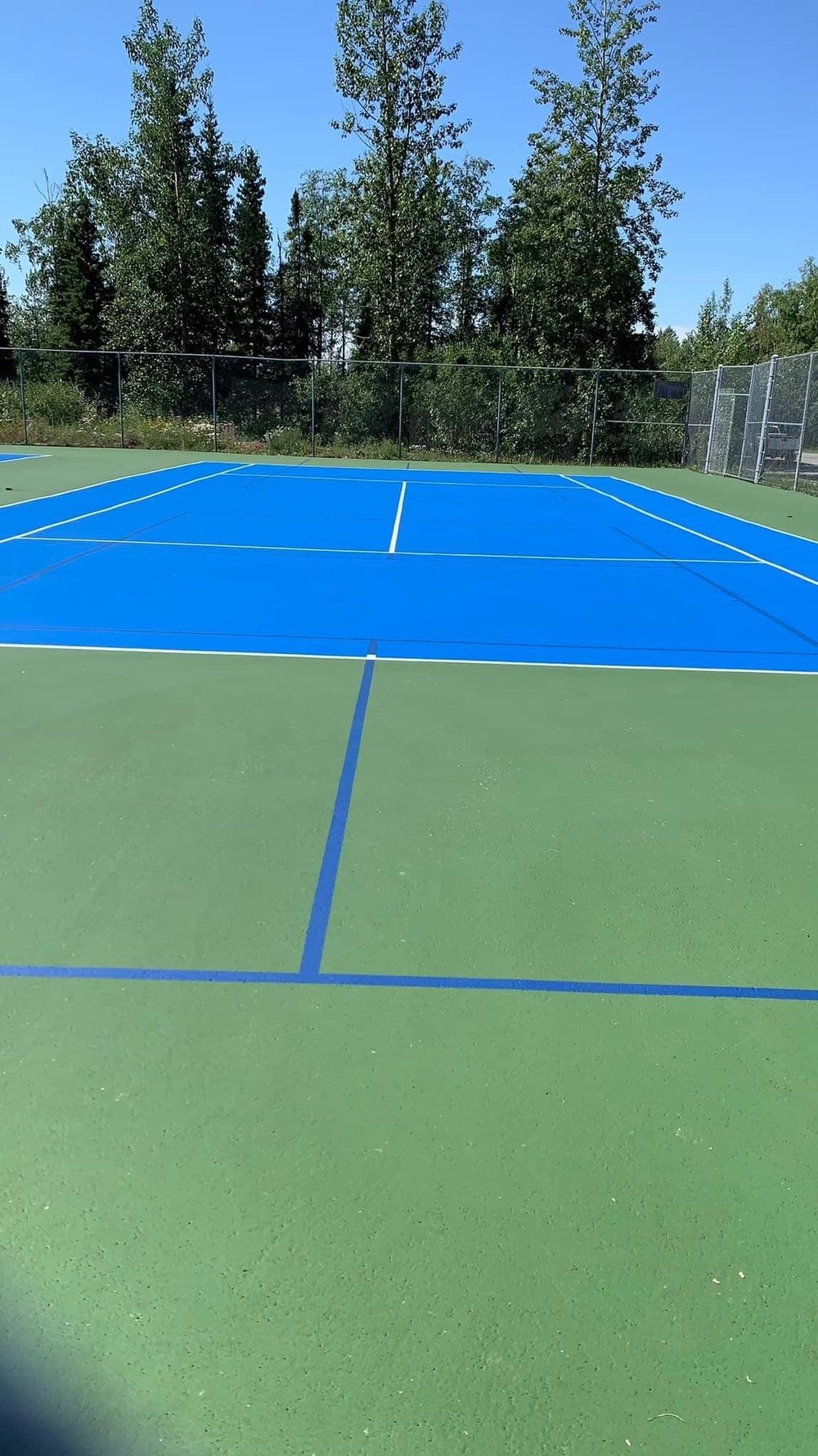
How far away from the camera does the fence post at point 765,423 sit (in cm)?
2167

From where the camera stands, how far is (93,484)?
18969 mm

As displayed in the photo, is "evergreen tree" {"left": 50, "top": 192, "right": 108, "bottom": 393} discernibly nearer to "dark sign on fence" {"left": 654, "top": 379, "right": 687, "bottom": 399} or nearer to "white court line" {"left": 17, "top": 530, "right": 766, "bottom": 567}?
"dark sign on fence" {"left": 654, "top": 379, "right": 687, "bottom": 399}

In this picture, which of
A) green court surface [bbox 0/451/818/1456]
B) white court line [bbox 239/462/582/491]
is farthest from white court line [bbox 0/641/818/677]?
white court line [bbox 239/462/582/491]

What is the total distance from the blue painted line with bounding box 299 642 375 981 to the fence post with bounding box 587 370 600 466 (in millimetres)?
24552

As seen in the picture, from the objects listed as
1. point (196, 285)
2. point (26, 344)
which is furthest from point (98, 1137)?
point (26, 344)

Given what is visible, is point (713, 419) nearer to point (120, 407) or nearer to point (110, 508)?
point (120, 407)

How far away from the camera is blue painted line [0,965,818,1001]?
323 cm

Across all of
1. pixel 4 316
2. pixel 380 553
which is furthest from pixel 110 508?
pixel 4 316

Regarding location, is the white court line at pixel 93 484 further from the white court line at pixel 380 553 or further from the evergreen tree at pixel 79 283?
the evergreen tree at pixel 79 283

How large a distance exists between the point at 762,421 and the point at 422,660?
61.1ft

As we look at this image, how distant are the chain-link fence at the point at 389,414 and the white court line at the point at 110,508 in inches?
273

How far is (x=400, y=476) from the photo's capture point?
23.5 meters

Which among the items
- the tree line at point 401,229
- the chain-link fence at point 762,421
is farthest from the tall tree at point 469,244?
the chain-link fence at point 762,421

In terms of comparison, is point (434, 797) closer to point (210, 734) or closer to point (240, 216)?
point (210, 734)
